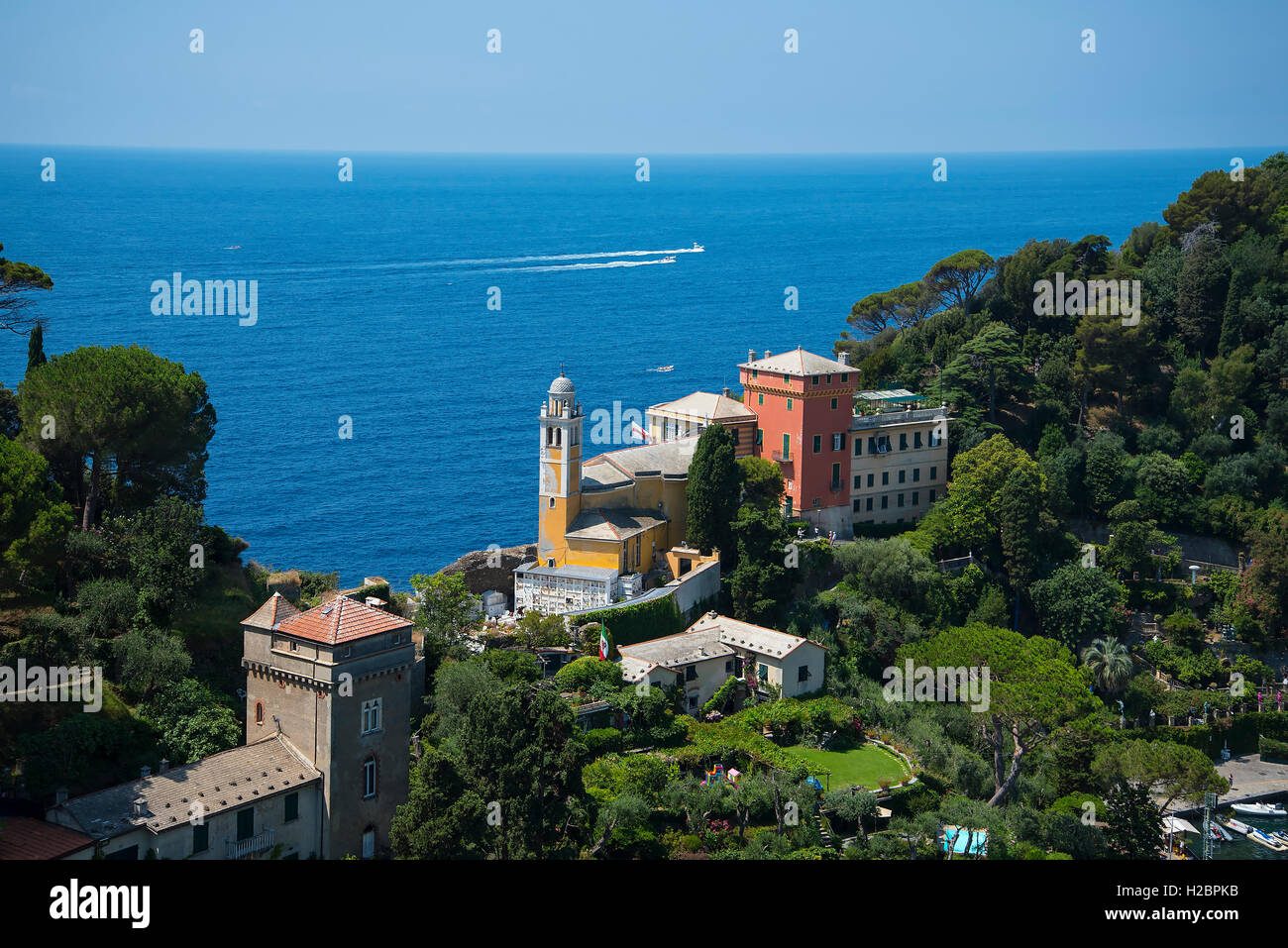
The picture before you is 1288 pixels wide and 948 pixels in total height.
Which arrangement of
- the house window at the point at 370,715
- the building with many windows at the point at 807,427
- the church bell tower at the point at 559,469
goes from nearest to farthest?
1. the house window at the point at 370,715
2. the church bell tower at the point at 559,469
3. the building with many windows at the point at 807,427

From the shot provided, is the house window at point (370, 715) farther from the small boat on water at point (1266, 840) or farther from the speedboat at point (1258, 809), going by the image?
the speedboat at point (1258, 809)

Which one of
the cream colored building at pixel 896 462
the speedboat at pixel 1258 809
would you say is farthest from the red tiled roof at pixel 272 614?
the speedboat at pixel 1258 809

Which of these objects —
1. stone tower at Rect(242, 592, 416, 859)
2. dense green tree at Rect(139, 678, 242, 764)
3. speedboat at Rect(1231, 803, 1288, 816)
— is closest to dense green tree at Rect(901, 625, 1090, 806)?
speedboat at Rect(1231, 803, 1288, 816)

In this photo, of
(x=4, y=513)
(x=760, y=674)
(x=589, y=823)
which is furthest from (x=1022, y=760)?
(x=4, y=513)

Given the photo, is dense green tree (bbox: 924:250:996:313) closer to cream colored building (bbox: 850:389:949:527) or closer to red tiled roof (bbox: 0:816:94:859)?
cream colored building (bbox: 850:389:949:527)
